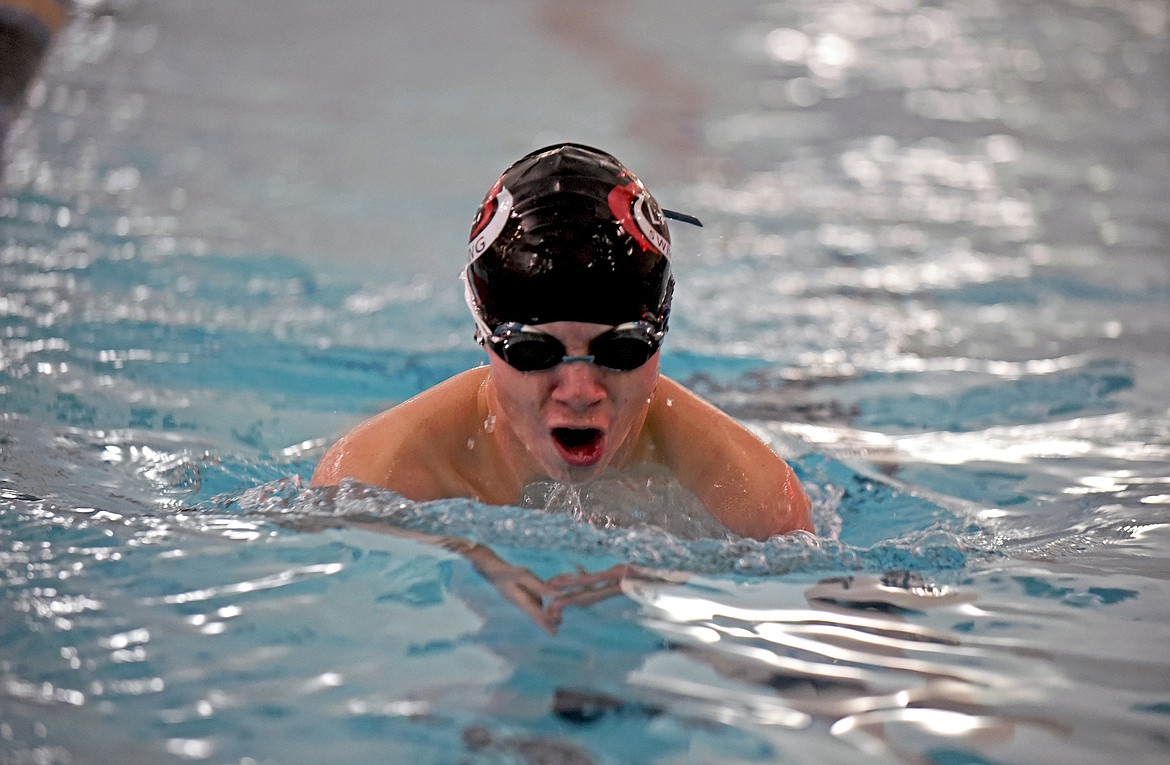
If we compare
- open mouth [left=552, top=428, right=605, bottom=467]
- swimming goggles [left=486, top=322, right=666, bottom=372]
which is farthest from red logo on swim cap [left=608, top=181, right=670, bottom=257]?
open mouth [left=552, top=428, right=605, bottom=467]

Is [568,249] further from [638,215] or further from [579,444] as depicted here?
[579,444]

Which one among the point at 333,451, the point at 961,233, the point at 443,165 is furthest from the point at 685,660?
the point at 443,165

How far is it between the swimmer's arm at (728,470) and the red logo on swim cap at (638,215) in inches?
17.2

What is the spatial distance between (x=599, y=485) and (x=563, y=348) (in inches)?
19.2

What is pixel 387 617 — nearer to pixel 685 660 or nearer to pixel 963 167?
pixel 685 660

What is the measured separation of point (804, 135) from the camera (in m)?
8.73

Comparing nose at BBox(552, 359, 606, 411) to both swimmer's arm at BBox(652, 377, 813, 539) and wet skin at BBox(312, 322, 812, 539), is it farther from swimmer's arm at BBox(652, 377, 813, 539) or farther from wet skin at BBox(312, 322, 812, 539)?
swimmer's arm at BBox(652, 377, 813, 539)

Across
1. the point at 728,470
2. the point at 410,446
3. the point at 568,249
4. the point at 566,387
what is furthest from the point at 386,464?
the point at 728,470

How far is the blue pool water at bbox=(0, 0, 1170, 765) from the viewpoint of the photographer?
2.06m

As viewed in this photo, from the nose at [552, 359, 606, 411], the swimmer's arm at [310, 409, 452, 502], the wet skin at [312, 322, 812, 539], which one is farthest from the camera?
the swimmer's arm at [310, 409, 452, 502]

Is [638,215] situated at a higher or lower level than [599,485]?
higher

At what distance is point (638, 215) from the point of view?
8.41 feet

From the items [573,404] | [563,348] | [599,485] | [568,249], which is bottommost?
[599,485]

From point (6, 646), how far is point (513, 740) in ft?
3.01
